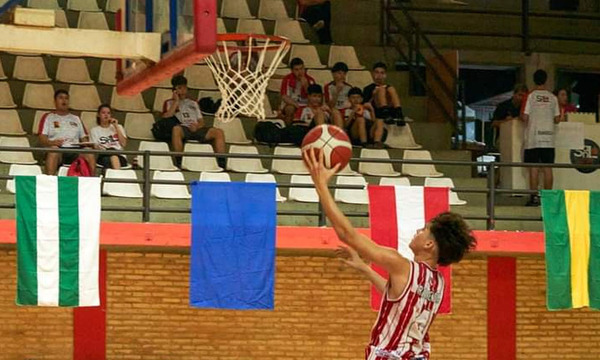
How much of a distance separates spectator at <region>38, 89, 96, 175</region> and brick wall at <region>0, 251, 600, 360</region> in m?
1.52

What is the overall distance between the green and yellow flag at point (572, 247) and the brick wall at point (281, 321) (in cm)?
235

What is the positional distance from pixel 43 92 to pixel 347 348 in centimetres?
489

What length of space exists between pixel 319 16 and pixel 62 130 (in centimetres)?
494

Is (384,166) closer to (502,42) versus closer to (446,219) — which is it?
(502,42)

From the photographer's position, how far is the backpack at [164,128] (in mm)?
14289

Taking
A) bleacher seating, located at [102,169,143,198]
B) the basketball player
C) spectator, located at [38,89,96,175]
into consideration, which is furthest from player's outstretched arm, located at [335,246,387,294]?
spectator, located at [38,89,96,175]

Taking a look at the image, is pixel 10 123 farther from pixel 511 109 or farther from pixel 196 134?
pixel 511 109

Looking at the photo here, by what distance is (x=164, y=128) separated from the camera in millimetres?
14312

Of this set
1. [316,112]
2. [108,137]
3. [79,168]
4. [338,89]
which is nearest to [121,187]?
[108,137]

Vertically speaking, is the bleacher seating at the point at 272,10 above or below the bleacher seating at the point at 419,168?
above

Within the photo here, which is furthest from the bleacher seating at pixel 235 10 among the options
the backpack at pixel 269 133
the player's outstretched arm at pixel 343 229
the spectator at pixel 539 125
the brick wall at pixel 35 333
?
the player's outstretched arm at pixel 343 229

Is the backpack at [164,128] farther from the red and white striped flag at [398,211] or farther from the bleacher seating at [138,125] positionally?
the red and white striped flag at [398,211]

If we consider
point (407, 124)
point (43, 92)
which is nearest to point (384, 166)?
point (407, 124)

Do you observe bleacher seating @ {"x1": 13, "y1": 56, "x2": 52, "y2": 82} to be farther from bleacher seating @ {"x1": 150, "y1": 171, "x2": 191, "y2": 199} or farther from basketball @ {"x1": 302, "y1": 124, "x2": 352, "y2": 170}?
basketball @ {"x1": 302, "y1": 124, "x2": 352, "y2": 170}
